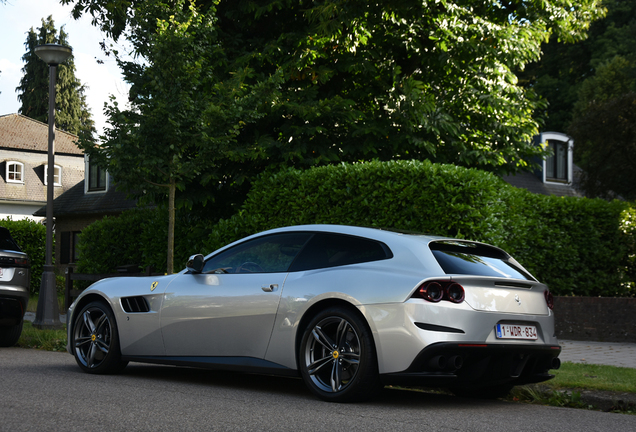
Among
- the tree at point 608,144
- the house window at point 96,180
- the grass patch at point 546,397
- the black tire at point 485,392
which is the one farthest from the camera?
the house window at point 96,180

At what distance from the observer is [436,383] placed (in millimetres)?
5562

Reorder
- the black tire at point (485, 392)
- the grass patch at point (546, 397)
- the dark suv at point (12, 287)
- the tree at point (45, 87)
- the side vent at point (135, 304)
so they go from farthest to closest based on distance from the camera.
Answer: the tree at point (45, 87) → the dark suv at point (12, 287) → the side vent at point (135, 304) → the black tire at point (485, 392) → the grass patch at point (546, 397)

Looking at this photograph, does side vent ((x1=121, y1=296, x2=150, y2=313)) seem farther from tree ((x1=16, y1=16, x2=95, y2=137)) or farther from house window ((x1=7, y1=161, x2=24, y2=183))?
tree ((x1=16, y1=16, x2=95, y2=137))

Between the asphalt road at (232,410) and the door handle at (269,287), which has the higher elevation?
the door handle at (269,287)

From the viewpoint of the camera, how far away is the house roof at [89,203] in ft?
105

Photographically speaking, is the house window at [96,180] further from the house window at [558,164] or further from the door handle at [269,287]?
the door handle at [269,287]

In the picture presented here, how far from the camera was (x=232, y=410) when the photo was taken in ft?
18.2

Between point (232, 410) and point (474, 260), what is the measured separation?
2.27m

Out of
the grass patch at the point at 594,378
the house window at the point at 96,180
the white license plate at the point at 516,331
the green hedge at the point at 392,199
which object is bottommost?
the grass patch at the point at 594,378

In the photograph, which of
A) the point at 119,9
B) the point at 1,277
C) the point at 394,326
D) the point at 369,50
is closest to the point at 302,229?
the point at 394,326

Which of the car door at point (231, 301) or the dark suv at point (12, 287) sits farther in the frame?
the dark suv at point (12, 287)

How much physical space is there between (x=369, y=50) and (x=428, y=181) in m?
5.59

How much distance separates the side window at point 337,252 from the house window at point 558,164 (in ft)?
83.1

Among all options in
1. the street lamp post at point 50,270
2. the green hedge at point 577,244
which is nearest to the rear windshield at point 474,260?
the green hedge at point 577,244
